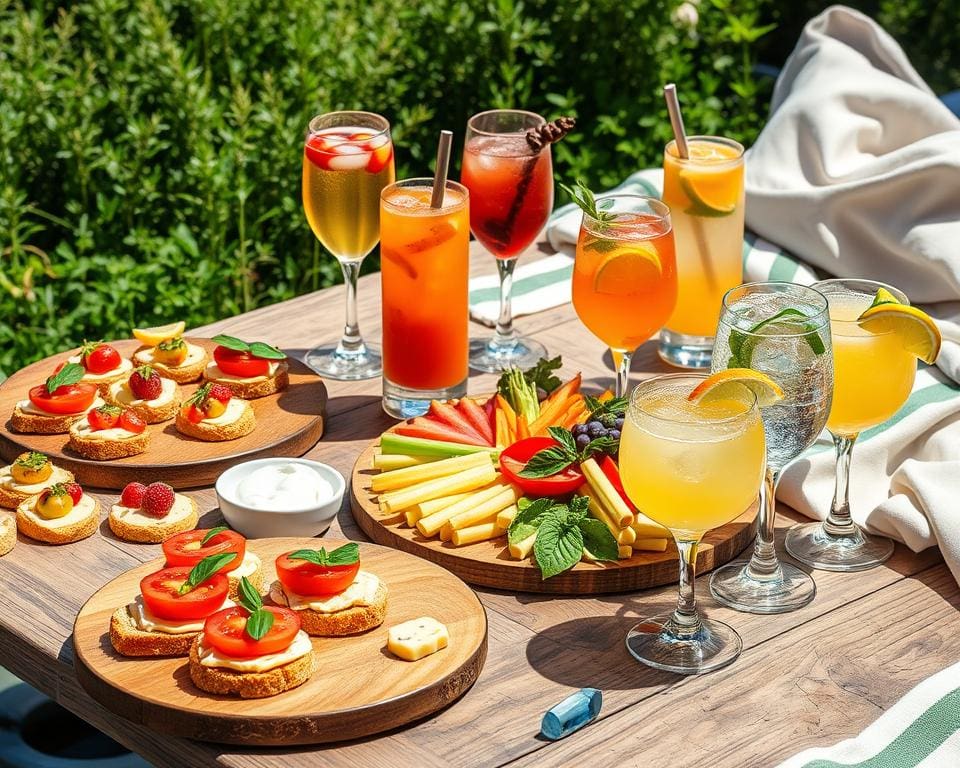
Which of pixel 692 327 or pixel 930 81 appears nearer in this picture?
pixel 692 327

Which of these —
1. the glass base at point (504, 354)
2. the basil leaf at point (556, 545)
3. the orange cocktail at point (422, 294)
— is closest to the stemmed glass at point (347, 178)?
the orange cocktail at point (422, 294)

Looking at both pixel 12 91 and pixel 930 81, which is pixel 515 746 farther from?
pixel 930 81

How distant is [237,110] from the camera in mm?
4242

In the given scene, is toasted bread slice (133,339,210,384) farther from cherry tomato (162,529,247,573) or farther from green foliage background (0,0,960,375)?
green foliage background (0,0,960,375)

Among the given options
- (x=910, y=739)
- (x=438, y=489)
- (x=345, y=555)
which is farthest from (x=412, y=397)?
(x=910, y=739)

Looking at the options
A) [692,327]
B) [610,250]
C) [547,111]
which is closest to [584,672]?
[610,250]

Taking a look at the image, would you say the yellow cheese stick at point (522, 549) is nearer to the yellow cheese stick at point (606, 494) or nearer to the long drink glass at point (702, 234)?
the yellow cheese stick at point (606, 494)

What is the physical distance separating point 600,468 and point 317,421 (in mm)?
614

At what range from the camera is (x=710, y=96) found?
4.92 metres

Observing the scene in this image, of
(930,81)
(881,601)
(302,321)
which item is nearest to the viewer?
(881,601)

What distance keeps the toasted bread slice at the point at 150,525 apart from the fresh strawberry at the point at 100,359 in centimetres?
42

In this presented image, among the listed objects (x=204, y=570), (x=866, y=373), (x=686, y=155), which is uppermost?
(x=686, y=155)

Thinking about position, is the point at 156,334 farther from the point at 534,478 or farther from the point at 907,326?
the point at 907,326

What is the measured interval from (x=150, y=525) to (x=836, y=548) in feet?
3.74
